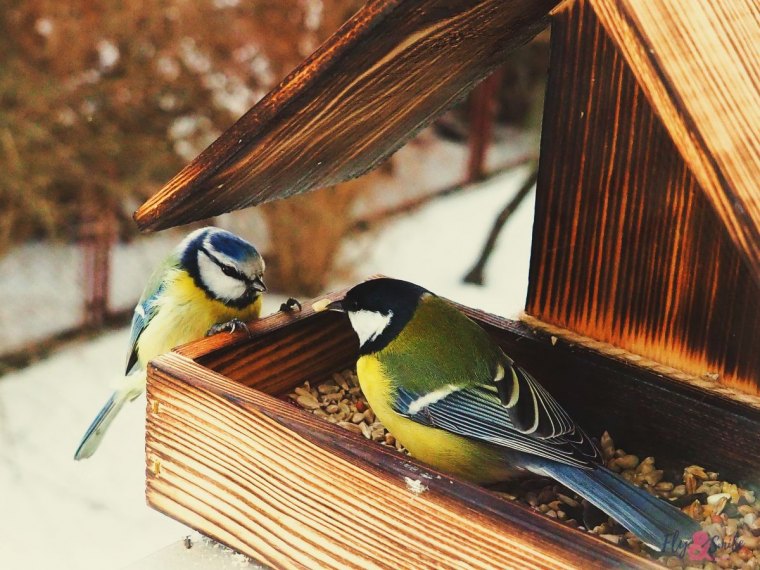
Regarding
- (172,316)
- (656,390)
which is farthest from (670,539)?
(172,316)

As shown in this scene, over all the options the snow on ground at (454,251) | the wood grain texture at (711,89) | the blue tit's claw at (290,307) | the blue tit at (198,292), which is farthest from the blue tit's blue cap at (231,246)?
the snow on ground at (454,251)

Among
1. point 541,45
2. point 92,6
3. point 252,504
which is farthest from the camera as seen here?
point 541,45

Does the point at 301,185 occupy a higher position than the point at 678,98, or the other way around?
the point at 678,98

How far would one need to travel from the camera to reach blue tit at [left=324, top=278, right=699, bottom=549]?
1451mm

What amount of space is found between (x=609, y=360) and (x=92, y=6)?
4322 millimetres

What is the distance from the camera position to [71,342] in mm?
5441

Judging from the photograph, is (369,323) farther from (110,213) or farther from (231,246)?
(110,213)

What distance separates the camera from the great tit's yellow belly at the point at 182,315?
219cm

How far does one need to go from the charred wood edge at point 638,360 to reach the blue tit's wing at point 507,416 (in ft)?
0.53

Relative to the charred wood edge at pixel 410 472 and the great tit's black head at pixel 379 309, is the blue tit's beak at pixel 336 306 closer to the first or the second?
the great tit's black head at pixel 379 309

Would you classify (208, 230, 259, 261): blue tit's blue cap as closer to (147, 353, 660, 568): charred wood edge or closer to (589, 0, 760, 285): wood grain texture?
(147, 353, 660, 568): charred wood edge

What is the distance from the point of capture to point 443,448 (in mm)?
1541

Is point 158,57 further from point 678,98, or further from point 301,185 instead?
point 678,98

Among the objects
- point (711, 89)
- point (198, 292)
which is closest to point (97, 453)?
point (198, 292)
